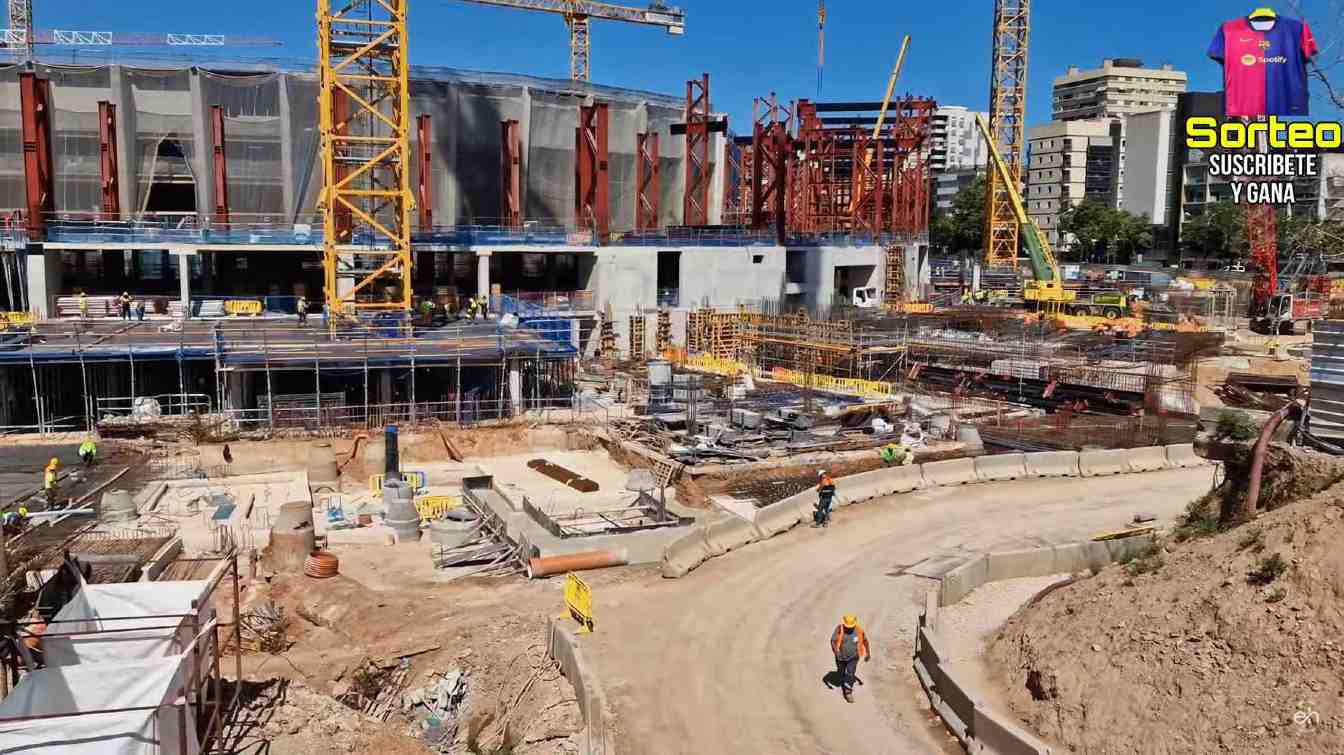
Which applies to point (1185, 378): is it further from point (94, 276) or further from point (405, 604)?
point (94, 276)

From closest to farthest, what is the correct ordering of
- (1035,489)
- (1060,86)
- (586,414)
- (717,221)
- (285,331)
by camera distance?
1. (1035,489)
2. (586,414)
3. (285,331)
4. (717,221)
5. (1060,86)

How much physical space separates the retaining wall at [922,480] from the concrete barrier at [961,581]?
4.04 ft

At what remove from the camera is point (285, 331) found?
34.0m

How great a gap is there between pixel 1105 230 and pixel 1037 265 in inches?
1695

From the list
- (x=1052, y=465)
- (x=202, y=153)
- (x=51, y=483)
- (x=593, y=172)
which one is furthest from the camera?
(x=593, y=172)

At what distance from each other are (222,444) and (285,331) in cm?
736

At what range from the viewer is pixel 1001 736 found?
1108 centimetres

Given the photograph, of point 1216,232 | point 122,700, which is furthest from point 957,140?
point 122,700

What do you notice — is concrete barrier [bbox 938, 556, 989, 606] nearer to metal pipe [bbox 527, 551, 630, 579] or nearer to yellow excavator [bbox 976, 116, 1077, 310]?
metal pipe [bbox 527, 551, 630, 579]

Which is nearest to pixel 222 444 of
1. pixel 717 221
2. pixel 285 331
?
pixel 285 331

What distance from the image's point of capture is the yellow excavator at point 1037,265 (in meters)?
53.9

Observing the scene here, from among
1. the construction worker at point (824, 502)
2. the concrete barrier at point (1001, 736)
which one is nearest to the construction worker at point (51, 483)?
the construction worker at point (824, 502)

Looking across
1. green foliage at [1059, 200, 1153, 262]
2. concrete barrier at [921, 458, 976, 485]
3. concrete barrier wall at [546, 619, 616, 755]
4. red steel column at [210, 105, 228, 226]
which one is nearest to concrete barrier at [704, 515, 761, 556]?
concrete barrier wall at [546, 619, 616, 755]

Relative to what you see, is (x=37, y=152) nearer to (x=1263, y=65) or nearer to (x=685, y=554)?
(x=685, y=554)
